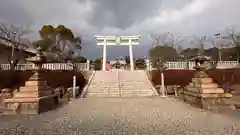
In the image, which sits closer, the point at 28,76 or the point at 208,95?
the point at 208,95

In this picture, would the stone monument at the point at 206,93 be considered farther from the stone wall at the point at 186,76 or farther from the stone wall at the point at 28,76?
the stone wall at the point at 28,76

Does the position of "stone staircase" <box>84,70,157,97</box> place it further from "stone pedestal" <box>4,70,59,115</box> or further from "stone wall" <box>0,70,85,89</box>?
"stone pedestal" <box>4,70,59,115</box>

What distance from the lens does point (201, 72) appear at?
10.7 metres

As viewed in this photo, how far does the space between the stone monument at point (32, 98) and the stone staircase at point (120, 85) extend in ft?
21.8

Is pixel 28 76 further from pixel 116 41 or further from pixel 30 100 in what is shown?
pixel 116 41

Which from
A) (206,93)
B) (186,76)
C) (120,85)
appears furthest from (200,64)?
(186,76)

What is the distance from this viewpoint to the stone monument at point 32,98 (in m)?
8.99

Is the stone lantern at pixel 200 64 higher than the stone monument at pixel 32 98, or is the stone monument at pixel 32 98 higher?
the stone lantern at pixel 200 64

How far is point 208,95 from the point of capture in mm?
9945

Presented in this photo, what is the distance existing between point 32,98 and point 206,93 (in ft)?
23.1

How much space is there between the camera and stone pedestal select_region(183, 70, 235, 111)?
386 inches

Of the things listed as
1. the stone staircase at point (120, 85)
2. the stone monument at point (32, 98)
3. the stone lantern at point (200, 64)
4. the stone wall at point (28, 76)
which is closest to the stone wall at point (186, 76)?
the stone staircase at point (120, 85)

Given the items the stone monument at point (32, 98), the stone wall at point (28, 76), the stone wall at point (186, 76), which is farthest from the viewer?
the stone wall at point (186, 76)

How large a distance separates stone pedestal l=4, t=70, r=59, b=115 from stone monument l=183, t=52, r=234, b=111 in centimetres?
656
